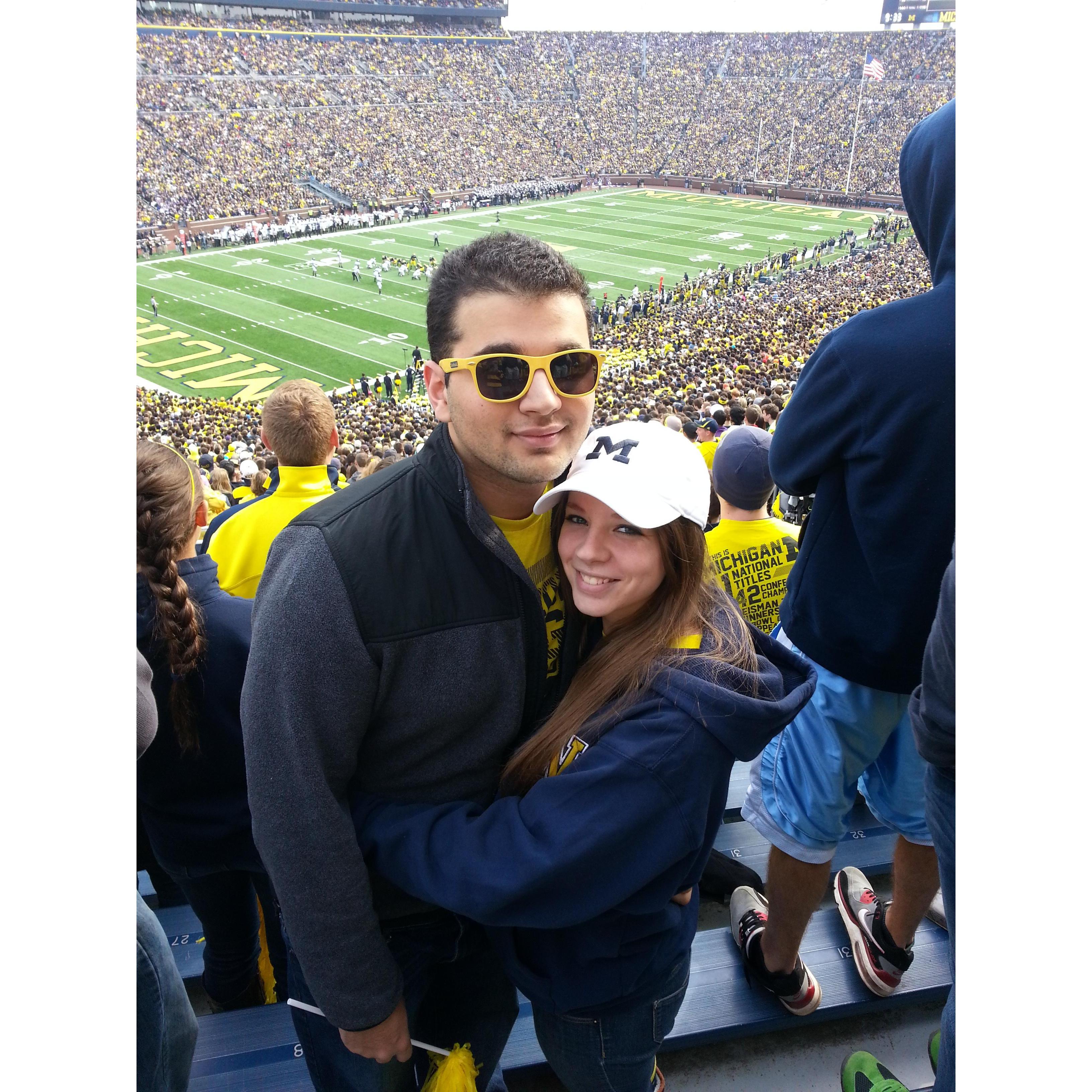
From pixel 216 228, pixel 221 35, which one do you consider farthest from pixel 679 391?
pixel 221 35

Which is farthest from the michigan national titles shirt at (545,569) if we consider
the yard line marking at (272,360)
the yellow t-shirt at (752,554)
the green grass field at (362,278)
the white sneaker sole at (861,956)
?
the yard line marking at (272,360)

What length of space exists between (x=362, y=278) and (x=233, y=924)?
33329 mm

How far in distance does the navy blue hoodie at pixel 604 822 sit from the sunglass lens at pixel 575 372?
633 millimetres

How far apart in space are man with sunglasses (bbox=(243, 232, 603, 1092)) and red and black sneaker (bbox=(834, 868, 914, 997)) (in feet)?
5.30

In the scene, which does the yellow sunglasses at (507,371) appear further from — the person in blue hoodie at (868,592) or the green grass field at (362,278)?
the green grass field at (362,278)

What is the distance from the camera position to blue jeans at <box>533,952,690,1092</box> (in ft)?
6.66

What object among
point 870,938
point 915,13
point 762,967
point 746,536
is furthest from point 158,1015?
point 915,13

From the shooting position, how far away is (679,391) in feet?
60.8

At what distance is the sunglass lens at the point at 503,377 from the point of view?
180cm

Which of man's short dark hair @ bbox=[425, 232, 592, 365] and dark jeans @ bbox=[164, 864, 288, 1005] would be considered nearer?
man's short dark hair @ bbox=[425, 232, 592, 365]

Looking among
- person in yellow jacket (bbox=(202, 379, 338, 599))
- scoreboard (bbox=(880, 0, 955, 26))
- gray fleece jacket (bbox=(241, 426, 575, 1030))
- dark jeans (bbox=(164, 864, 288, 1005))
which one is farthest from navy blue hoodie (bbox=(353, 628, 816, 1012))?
scoreboard (bbox=(880, 0, 955, 26))

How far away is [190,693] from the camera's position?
8.05 feet

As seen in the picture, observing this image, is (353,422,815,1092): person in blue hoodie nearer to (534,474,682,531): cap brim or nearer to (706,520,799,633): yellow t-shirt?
(534,474,682,531): cap brim

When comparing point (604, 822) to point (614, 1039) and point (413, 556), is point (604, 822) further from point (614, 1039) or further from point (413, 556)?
point (614, 1039)
